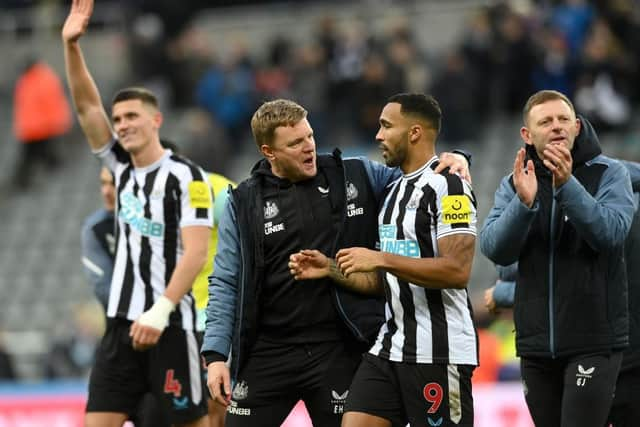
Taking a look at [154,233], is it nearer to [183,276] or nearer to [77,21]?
[183,276]

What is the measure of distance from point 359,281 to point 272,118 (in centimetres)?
96

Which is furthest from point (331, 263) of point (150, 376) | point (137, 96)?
point (137, 96)

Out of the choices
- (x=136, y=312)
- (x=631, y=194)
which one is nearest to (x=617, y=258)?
(x=631, y=194)

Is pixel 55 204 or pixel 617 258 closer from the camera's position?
pixel 617 258

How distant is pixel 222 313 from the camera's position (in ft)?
23.0

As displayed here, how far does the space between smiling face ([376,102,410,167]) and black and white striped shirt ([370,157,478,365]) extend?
0.46 ft

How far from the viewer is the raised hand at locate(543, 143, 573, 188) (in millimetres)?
6621

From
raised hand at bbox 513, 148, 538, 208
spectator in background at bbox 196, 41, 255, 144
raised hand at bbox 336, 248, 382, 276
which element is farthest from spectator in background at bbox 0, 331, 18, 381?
raised hand at bbox 513, 148, 538, 208

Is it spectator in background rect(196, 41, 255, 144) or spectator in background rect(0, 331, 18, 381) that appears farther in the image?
spectator in background rect(196, 41, 255, 144)

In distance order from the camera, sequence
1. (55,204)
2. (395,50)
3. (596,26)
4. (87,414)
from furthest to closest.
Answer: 1. (55,204)
2. (395,50)
3. (596,26)
4. (87,414)

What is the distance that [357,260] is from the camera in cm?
643

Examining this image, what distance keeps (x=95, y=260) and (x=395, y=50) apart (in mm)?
8766

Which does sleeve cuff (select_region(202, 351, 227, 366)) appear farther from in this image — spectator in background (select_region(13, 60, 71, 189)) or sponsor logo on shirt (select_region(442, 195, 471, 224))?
spectator in background (select_region(13, 60, 71, 189))

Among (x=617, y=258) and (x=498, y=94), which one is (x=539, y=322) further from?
(x=498, y=94)
